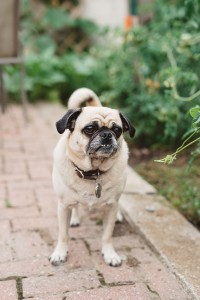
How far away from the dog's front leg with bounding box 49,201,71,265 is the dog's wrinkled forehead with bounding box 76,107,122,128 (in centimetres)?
51

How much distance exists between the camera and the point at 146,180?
379cm

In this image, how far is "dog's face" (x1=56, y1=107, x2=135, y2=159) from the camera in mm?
2240

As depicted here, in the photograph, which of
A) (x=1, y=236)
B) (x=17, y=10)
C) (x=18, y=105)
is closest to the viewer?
(x=1, y=236)

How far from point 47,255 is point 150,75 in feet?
7.71

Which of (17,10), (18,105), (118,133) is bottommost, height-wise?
(18,105)

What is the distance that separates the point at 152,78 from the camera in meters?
4.36

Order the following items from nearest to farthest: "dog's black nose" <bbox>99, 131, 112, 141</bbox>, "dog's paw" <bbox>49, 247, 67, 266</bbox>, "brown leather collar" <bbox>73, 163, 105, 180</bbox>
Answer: "dog's black nose" <bbox>99, 131, 112, 141</bbox> → "brown leather collar" <bbox>73, 163, 105, 180</bbox> → "dog's paw" <bbox>49, 247, 67, 266</bbox>

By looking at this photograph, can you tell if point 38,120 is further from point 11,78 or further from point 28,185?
point 28,185

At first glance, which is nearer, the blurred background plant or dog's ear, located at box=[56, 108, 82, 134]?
dog's ear, located at box=[56, 108, 82, 134]

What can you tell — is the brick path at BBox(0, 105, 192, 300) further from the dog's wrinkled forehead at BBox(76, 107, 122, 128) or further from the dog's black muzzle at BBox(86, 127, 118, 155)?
the dog's wrinkled forehead at BBox(76, 107, 122, 128)

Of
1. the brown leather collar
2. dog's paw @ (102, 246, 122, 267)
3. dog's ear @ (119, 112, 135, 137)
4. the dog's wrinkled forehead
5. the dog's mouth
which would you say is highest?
the dog's wrinkled forehead

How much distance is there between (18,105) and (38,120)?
2.96 ft

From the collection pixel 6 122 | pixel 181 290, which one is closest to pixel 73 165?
pixel 181 290

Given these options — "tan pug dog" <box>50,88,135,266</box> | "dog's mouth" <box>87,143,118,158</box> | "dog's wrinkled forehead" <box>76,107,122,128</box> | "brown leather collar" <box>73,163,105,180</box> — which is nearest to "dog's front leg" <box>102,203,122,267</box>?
"tan pug dog" <box>50,88,135,266</box>
